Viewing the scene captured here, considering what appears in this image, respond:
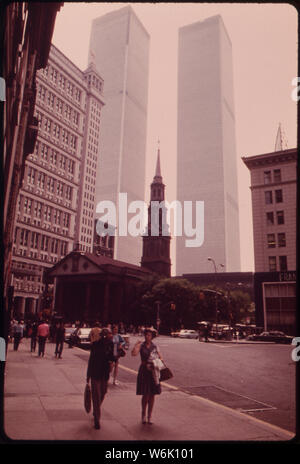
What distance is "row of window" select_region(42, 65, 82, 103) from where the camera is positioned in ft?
181

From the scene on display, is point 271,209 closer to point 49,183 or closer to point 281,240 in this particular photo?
point 281,240

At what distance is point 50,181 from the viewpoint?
68125 millimetres

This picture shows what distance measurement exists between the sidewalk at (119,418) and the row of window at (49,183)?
57378 mm

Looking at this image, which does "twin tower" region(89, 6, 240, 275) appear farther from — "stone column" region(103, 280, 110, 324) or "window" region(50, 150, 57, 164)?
"window" region(50, 150, 57, 164)

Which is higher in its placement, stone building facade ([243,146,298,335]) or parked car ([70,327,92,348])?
stone building facade ([243,146,298,335])

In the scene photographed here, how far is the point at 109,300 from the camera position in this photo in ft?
240

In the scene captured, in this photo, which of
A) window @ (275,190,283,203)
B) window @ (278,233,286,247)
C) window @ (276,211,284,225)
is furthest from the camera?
window @ (275,190,283,203)

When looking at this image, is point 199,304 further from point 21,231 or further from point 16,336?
point 16,336

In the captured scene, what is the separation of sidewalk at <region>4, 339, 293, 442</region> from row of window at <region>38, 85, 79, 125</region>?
46.0 meters

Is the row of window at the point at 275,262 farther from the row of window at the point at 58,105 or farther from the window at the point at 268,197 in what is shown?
the row of window at the point at 58,105

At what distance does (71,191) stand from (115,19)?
6175 centimetres

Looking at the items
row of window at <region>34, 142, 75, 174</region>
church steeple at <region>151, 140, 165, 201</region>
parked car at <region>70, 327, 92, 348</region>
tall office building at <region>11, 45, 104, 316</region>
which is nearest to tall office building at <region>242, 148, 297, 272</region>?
parked car at <region>70, 327, 92, 348</region>

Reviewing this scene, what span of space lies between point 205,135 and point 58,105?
119m
